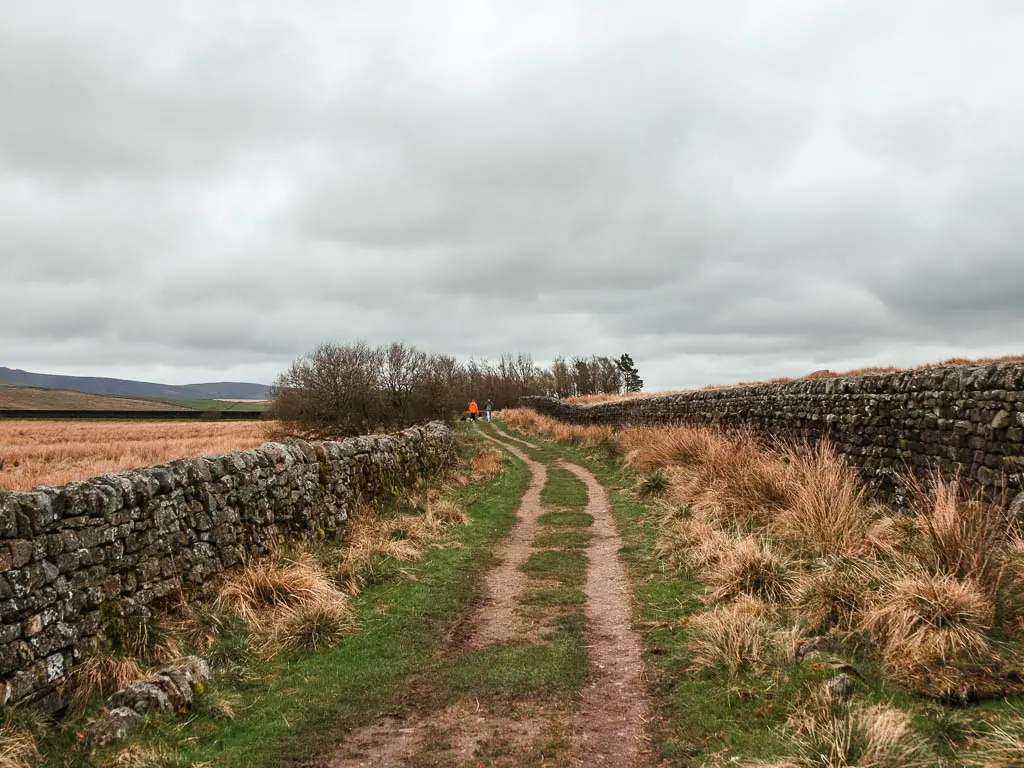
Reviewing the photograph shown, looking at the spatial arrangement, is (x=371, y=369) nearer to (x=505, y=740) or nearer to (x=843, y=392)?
(x=843, y=392)

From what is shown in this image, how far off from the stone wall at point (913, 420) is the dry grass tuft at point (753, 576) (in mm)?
2273

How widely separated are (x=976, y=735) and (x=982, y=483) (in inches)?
195

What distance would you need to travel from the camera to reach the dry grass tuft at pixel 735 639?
5656mm

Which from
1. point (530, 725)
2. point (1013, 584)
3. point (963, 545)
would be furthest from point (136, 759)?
point (1013, 584)

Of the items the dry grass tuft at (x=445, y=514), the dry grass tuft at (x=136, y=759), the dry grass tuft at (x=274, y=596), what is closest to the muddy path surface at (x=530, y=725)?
the dry grass tuft at (x=136, y=759)

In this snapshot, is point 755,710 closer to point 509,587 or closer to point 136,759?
point 136,759

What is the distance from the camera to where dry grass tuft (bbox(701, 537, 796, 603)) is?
732cm

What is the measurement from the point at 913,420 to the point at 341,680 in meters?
8.45

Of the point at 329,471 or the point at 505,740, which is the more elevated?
the point at 329,471

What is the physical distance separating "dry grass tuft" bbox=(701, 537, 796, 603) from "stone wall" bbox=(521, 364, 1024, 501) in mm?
2273

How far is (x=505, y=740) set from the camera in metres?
4.88

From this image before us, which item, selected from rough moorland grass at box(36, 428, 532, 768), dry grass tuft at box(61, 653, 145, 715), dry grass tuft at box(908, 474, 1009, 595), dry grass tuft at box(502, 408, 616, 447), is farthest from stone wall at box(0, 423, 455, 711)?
dry grass tuft at box(502, 408, 616, 447)

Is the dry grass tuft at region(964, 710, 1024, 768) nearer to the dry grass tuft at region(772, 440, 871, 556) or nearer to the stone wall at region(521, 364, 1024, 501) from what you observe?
the dry grass tuft at region(772, 440, 871, 556)

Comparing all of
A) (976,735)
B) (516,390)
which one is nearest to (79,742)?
(976,735)
